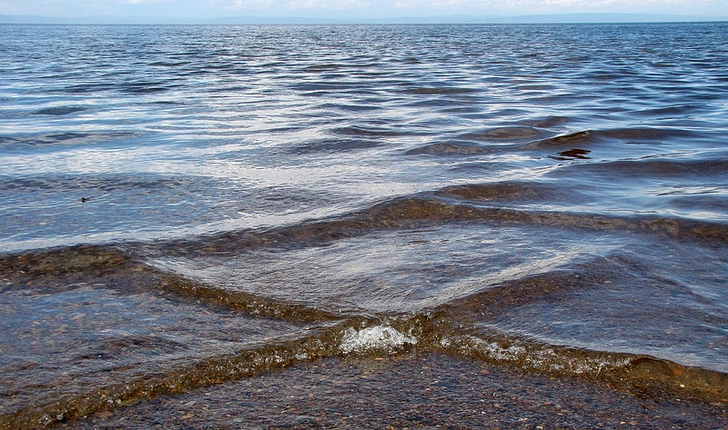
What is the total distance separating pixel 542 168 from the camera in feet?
20.8

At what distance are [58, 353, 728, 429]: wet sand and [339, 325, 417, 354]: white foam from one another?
0.18m

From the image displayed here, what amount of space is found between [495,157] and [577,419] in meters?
4.77

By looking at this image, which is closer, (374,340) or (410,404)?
(410,404)

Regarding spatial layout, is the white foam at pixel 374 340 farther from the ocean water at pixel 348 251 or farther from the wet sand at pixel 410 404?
the wet sand at pixel 410 404

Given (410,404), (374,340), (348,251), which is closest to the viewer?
(410,404)

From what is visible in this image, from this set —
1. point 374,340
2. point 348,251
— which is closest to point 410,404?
point 374,340

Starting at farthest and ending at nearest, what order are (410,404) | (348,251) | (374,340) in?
(348,251) < (374,340) < (410,404)

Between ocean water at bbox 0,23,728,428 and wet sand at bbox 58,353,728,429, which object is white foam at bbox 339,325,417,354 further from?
wet sand at bbox 58,353,728,429

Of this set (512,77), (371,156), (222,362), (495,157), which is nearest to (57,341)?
(222,362)

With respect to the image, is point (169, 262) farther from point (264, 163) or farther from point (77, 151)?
point (77, 151)

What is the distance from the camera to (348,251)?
4031 millimetres

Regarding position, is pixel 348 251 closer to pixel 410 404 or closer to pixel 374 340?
pixel 374 340

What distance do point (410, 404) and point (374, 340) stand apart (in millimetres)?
544

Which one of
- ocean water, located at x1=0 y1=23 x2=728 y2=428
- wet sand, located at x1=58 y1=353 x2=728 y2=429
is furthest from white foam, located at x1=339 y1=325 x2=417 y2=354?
wet sand, located at x1=58 y1=353 x2=728 y2=429
